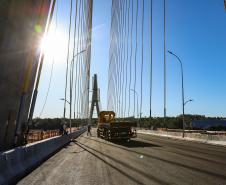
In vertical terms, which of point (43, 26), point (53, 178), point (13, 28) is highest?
point (43, 26)

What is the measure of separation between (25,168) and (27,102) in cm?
379

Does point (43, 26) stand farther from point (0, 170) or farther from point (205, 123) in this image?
point (205, 123)

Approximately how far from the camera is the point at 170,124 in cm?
12444

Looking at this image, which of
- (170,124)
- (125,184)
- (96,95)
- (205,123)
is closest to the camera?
(125,184)

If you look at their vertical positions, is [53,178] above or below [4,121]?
below

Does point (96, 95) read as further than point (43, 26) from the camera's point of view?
Yes

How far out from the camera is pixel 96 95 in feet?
325

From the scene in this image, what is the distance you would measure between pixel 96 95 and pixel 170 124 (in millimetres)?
37757

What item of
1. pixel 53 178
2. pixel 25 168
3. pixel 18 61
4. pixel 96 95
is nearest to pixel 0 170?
pixel 53 178

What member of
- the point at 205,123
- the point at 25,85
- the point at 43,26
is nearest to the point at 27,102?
the point at 25,85

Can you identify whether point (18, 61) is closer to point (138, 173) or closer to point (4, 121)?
point (4, 121)

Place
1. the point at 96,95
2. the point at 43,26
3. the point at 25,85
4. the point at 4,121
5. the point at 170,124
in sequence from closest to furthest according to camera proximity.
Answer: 1. the point at 4,121
2. the point at 25,85
3. the point at 43,26
4. the point at 96,95
5. the point at 170,124

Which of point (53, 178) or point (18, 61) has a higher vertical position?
point (18, 61)

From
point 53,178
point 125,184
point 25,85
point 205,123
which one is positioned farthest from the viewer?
point 205,123
